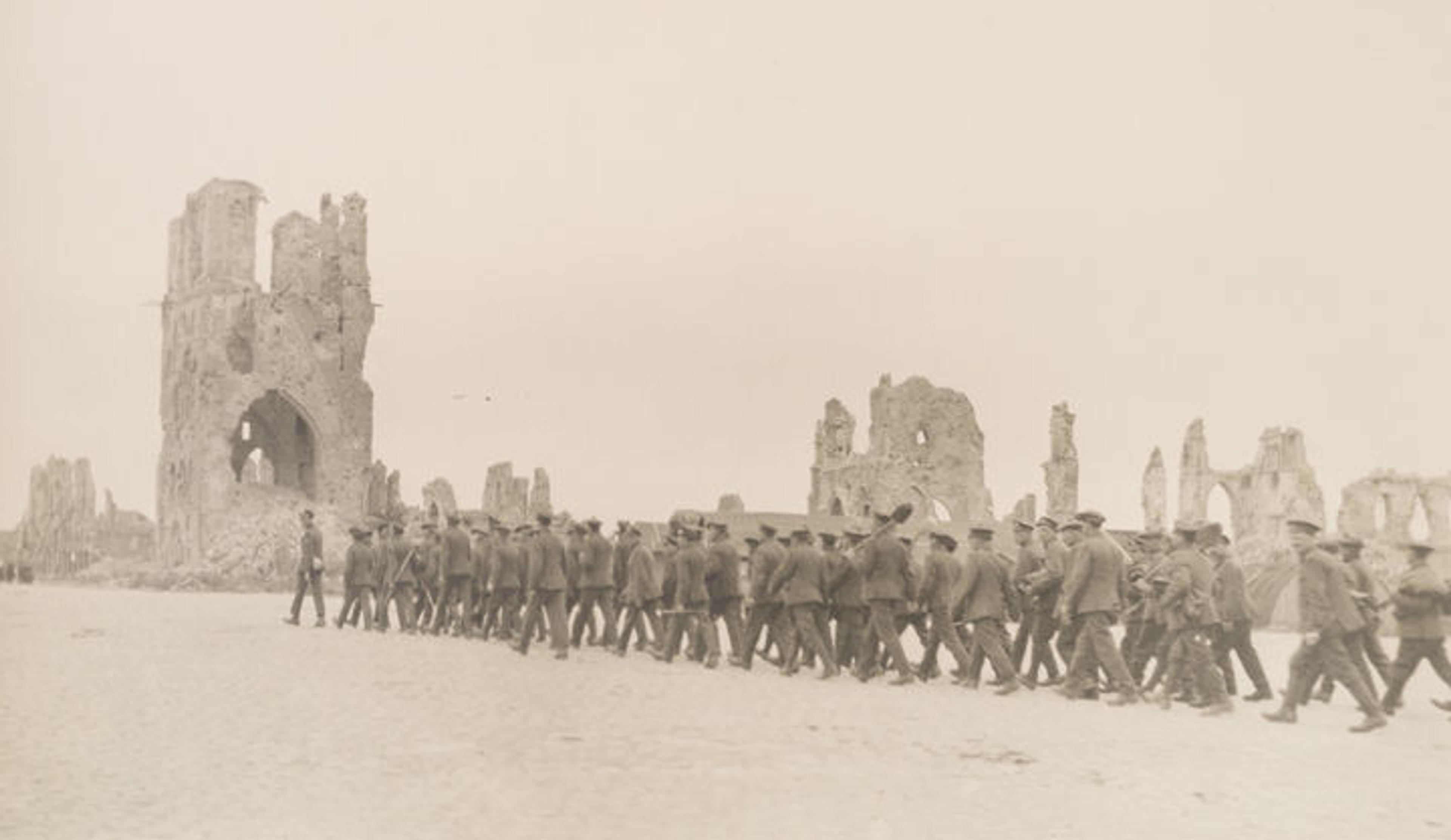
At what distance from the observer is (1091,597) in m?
13.1

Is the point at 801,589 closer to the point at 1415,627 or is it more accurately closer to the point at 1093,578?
the point at 1093,578

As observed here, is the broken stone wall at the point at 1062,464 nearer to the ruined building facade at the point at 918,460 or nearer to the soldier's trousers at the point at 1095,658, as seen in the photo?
the ruined building facade at the point at 918,460

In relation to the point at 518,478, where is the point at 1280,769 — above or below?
below

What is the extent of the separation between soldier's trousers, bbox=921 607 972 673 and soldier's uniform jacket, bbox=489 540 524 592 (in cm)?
576

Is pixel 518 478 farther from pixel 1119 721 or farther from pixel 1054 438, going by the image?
pixel 1119 721

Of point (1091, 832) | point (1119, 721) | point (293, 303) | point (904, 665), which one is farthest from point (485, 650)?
point (293, 303)

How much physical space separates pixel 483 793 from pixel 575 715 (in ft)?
9.42

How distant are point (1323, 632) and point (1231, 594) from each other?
85.5 inches

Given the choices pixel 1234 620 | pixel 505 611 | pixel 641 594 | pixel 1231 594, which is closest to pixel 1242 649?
pixel 1234 620

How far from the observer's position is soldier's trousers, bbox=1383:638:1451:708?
1223 cm

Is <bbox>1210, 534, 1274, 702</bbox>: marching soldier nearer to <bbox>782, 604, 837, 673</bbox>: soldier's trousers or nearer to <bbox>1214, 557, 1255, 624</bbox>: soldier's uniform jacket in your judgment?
<bbox>1214, 557, 1255, 624</bbox>: soldier's uniform jacket

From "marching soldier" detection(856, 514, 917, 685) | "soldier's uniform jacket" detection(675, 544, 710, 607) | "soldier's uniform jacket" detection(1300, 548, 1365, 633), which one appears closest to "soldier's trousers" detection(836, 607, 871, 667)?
"marching soldier" detection(856, 514, 917, 685)

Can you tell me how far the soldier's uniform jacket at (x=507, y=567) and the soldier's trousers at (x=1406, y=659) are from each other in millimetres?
9869

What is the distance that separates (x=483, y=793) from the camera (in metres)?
8.20
